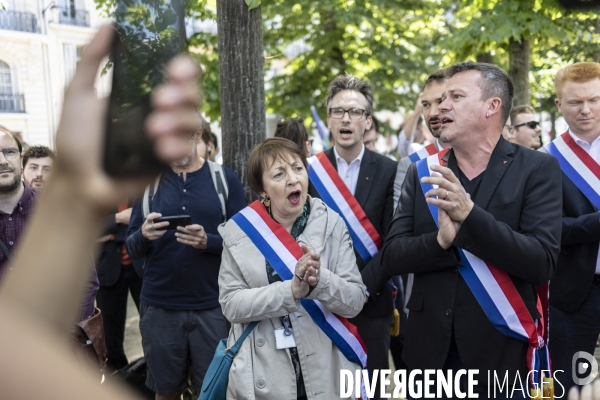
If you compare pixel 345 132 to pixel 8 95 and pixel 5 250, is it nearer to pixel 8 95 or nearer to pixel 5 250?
pixel 5 250

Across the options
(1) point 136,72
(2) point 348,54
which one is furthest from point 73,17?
(2) point 348,54

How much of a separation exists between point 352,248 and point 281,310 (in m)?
0.60

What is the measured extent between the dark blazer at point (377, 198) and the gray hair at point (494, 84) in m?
1.08

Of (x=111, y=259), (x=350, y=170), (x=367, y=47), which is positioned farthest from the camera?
(x=367, y=47)

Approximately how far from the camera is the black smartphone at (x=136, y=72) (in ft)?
2.04

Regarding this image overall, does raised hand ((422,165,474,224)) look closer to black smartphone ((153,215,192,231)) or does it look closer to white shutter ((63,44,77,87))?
black smartphone ((153,215,192,231))

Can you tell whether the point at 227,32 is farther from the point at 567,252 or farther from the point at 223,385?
the point at 567,252

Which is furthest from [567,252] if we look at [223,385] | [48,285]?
[48,285]

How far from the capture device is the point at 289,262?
288 centimetres

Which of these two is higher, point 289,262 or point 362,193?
point 362,193

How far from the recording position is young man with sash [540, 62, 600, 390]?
135 inches

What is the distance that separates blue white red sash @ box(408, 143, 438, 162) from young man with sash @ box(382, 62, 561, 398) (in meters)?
1.02

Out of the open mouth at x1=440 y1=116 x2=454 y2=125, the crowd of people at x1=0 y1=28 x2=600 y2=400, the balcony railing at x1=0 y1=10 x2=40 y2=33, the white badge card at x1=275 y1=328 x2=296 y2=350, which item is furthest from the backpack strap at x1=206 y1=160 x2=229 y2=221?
the balcony railing at x1=0 y1=10 x2=40 y2=33

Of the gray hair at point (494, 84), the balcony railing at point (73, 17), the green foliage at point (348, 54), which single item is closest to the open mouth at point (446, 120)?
the gray hair at point (494, 84)
